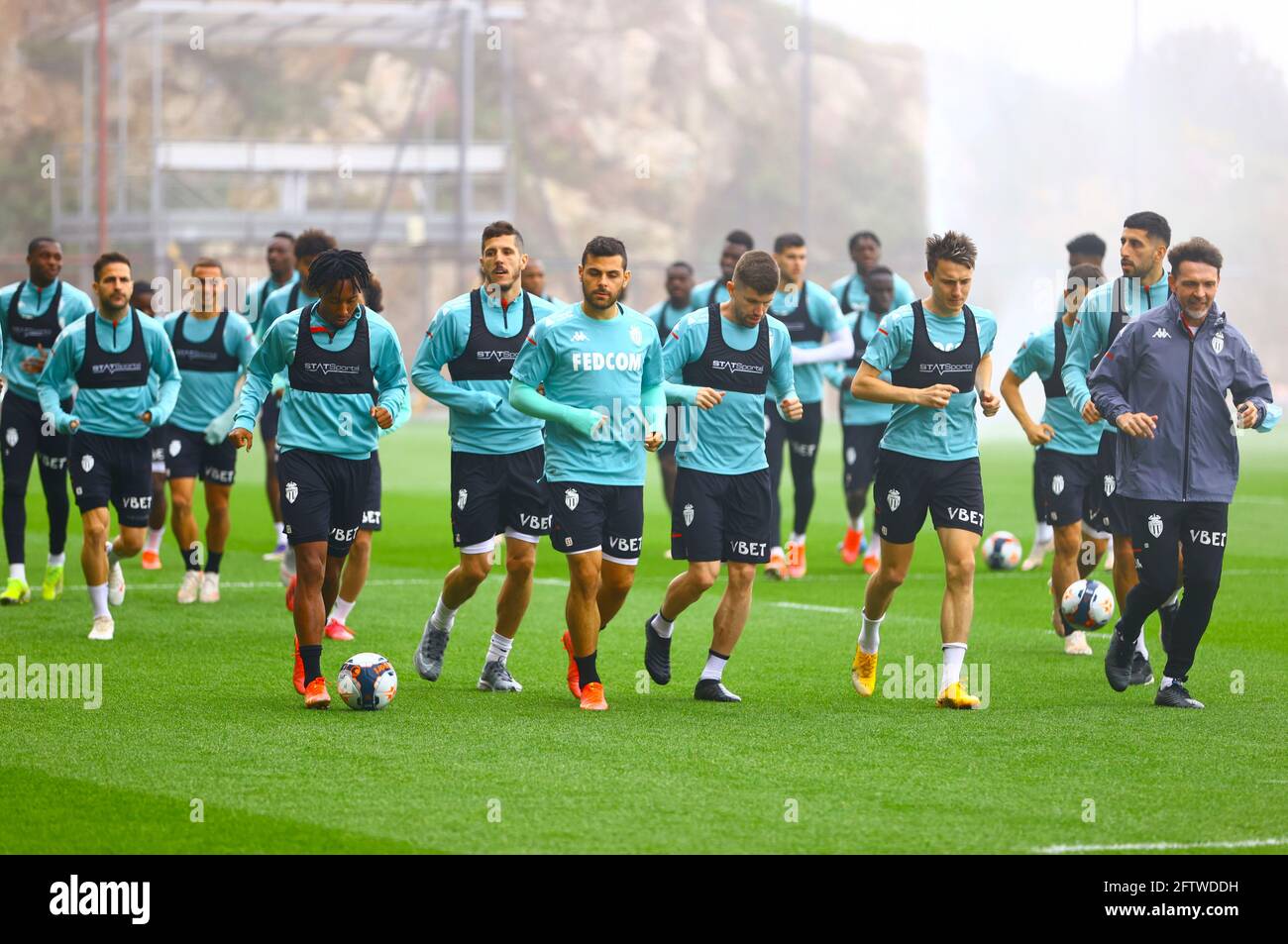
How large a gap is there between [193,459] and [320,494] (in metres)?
4.83

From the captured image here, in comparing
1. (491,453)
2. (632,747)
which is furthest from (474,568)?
(632,747)

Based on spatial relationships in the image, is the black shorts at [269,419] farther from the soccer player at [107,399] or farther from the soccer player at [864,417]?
the soccer player at [864,417]

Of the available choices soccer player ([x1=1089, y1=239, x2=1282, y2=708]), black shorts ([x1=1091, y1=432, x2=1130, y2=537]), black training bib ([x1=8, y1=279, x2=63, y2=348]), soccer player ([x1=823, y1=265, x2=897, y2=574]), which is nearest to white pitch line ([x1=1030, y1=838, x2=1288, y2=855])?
soccer player ([x1=1089, y1=239, x2=1282, y2=708])

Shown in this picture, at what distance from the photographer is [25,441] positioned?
12945mm

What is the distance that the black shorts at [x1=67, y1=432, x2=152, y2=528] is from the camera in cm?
1178

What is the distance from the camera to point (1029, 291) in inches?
2539

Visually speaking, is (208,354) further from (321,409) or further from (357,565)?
(321,409)

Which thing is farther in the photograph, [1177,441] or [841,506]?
[841,506]

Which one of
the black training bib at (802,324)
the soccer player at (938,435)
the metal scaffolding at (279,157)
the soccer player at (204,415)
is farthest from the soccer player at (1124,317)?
the metal scaffolding at (279,157)

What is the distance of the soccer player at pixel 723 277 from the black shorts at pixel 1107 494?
360cm

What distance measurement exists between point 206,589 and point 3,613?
1.43m

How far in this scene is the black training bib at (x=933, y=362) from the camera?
30.9 ft
